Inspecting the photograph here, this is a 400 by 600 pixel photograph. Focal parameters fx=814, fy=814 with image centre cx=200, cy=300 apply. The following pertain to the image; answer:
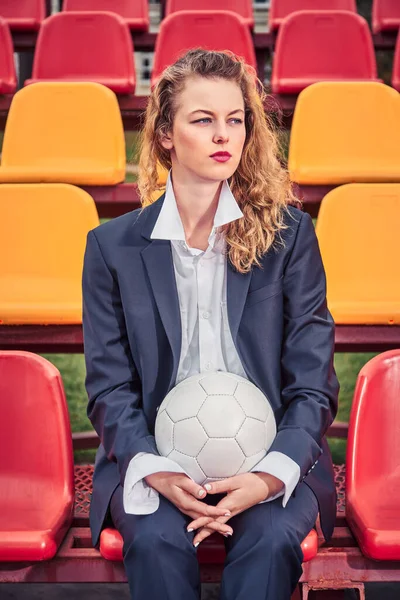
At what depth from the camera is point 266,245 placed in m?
1.17

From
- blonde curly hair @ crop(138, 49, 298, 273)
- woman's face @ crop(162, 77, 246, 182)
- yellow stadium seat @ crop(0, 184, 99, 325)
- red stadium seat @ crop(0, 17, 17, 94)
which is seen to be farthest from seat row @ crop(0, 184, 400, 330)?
red stadium seat @ crop(0, 17, 17, 94)

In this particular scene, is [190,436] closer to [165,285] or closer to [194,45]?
[165,285]

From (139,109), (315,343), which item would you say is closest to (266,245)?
(315,343)

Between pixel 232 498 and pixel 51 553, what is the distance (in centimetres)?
28

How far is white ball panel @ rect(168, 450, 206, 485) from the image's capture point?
3.33 feet

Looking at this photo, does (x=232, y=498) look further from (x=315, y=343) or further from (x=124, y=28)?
(x=124, y=28)

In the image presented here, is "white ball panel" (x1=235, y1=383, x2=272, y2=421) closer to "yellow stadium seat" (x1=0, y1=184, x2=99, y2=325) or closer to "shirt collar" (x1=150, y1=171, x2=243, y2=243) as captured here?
"shirt collar" (x1=150, y1=171, x2=243, y2=243)

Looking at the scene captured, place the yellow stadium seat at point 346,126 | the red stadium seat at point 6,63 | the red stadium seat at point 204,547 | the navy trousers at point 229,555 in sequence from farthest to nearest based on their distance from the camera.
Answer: the red stadium seat at point 6,63
the yellow stadium seat at point 346,126
the red stadium seat at point 204,547
the navy trousers at point 229,555

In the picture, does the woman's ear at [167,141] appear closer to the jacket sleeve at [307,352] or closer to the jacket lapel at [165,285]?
the jacket lapel at [165,285]

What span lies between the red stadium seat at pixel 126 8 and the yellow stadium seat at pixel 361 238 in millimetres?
1564

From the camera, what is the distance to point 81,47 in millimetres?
2689

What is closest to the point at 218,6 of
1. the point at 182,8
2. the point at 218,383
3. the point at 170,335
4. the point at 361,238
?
the point at 182,8

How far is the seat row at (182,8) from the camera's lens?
114 inches

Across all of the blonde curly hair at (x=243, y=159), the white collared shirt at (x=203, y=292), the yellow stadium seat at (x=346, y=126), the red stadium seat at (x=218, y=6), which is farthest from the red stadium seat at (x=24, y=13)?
the white collared shirt at (x=203, y=292)
